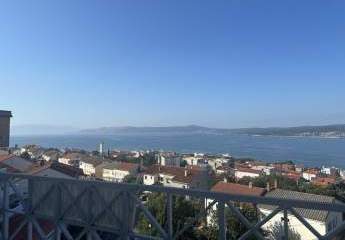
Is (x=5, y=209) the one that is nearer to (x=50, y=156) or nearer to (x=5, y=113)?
(x=5, y=113)

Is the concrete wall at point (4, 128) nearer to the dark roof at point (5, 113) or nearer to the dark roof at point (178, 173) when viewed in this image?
the dark roof at point (5, 113)

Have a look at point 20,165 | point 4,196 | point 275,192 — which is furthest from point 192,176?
point 4,196

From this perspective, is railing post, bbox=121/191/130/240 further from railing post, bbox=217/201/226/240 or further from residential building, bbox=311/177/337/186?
residential building, bbox=311/177/337/186

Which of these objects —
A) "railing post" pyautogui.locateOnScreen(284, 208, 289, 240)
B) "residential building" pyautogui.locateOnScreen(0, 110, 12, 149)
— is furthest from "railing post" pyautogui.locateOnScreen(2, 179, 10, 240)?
"residential building" pyautogui.locateOnScreen(0, 110, 12, 149)

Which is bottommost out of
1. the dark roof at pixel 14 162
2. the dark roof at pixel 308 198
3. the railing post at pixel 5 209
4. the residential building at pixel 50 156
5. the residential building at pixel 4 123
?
the residential building at pixel 50 156

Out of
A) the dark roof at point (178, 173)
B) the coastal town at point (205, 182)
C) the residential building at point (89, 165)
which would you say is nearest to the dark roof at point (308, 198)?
the coastal town at point (205, 182)

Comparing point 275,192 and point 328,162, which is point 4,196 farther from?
point 328,162

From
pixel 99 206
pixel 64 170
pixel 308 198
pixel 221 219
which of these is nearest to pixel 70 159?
pixel 64 170

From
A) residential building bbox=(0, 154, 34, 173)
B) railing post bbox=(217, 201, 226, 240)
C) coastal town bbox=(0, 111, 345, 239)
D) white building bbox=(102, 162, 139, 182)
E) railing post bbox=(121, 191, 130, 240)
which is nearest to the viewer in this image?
railing post bbox=(217, 201, 226, 240)
